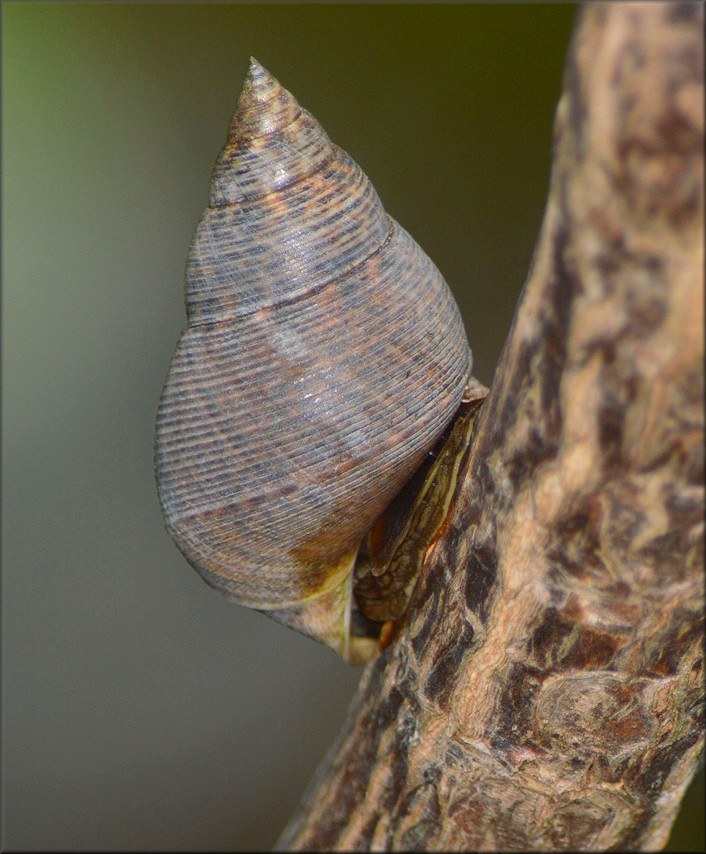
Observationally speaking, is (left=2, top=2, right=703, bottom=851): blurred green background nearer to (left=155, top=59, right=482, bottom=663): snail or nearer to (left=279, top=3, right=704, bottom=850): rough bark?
(left=279, top=3, right=704, bottom=850): rough bark

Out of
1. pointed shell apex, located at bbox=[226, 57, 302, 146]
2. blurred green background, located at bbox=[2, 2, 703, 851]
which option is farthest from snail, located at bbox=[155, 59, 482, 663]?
blurred green background, located at bbox=[2, 2, 703, 851]

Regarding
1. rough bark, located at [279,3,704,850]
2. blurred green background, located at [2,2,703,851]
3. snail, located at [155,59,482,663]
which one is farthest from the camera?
blurred green background, located at [2,2,703,851]

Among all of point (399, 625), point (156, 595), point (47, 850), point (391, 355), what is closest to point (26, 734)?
point (47, 850)

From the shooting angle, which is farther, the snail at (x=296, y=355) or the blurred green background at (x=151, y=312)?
the blurred green background at (x=151, y=312)

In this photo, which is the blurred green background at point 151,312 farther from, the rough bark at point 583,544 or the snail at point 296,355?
the snail at point 296,355

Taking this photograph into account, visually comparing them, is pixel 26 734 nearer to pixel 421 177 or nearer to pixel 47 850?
pixel 47 850

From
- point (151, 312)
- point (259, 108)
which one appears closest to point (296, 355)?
point (259, 108)

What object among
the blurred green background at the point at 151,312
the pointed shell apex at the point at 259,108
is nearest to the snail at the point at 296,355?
the pointed shell apex at the point at 259,108
